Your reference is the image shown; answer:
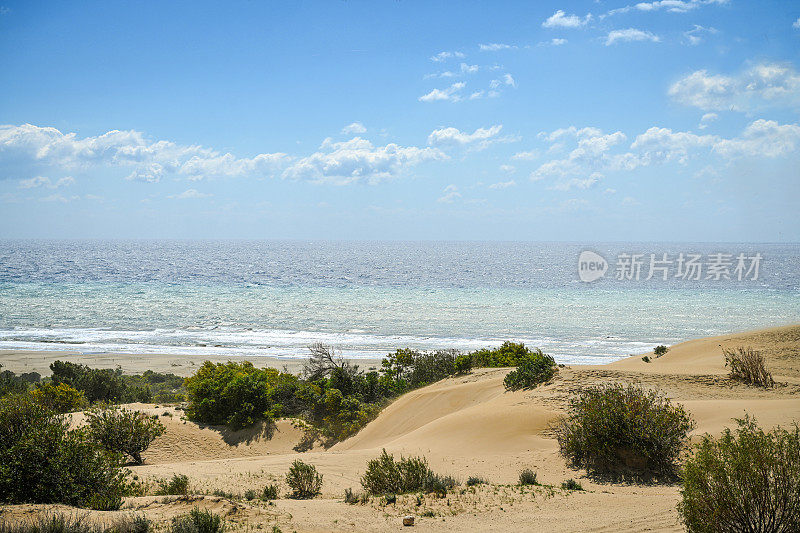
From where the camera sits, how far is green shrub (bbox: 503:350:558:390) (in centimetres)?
1510

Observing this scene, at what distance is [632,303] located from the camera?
54688mm

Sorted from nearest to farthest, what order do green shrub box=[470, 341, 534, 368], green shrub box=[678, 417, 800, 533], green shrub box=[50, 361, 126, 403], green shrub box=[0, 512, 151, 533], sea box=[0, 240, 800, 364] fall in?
green shrub box=[678, 417, 800, 533], green shrub box=[0, 512, 151, 533], green shrub box=[50, 361, 126, 403], green shrub box=[470, 341, 534, 368], sea box=[0, 240, 800, 364]

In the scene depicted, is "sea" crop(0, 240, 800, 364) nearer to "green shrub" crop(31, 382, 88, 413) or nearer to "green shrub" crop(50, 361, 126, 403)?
"green shrub" crop(50, 361, 126, 403)

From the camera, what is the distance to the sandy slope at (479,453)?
7.34 meters

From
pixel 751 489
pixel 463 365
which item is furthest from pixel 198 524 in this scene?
pixel 463 365

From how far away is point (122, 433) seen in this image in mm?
12562

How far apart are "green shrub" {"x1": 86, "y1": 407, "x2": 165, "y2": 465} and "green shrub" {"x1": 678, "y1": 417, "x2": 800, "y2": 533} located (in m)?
11.9

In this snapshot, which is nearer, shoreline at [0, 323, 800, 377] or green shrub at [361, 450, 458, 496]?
green shrub at [361, 450, 458, 496]

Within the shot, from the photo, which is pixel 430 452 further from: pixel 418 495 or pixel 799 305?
pixel 799 305

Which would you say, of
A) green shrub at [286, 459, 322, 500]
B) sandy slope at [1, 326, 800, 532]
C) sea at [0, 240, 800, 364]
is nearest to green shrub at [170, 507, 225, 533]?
sandy slope at [1, 326, 800, 532]

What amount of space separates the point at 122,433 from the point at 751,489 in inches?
492

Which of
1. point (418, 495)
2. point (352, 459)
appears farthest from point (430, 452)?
point (418, 495)

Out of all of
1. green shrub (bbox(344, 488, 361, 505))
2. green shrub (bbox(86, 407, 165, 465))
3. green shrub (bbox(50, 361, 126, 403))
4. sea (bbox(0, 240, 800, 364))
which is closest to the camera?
green shrub (bbox(344, 488, 361, 505))

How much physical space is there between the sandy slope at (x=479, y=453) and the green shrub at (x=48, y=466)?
602 millimetres
